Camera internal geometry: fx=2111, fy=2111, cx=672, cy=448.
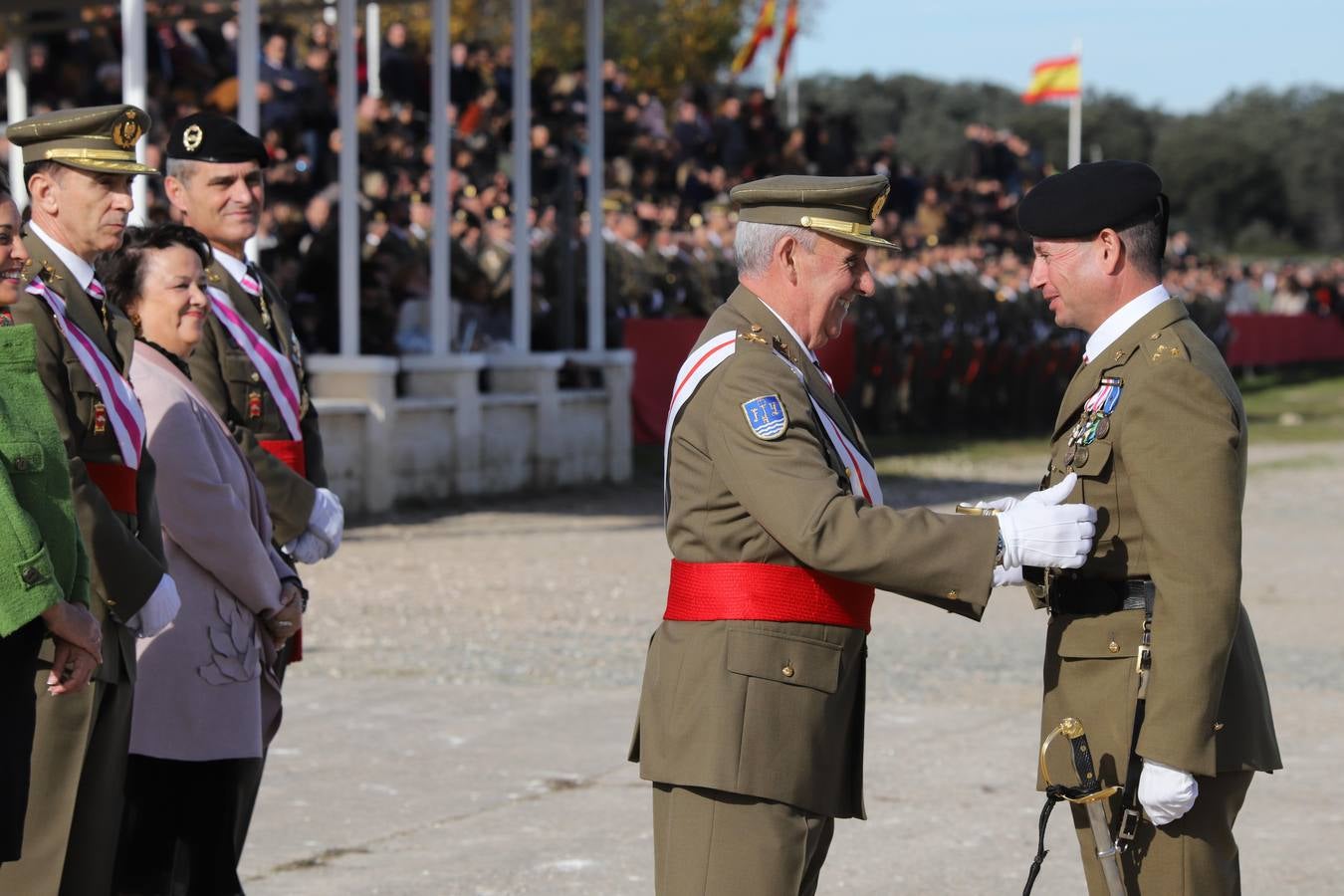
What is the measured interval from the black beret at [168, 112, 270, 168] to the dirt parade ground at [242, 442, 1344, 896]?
6.39 ft

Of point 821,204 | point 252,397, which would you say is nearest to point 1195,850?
point 821,204

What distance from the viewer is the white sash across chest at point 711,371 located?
11.6ft

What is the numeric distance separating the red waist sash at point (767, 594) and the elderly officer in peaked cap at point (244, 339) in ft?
6.68

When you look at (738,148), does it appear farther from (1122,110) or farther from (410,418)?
(1122,110)

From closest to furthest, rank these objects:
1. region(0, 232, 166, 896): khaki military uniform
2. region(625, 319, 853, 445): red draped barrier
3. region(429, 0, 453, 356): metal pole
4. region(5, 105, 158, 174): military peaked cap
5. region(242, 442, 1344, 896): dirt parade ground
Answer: region(0, 232, 166, 896): khaki military uniform, region(5, 105, 158, 174): military peaked cap, region(242, 442, 1344, 896): dirt parade ground, region(429, 0, 453, 356): metal pole, region(625, 319, 853, 445): red draped barrier

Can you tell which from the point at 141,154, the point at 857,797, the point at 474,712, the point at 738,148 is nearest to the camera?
the point at 857,797

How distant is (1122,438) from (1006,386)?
23118 millimetres

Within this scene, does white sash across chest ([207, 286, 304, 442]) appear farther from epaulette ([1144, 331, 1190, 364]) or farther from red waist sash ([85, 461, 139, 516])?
epaulette ([1144, 331, 1190, 364])

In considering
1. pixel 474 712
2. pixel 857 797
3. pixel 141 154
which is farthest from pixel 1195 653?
pixel 141 154

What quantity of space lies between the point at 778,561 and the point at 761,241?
21.8 inches

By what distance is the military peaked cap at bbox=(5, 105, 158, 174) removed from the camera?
4.52 m

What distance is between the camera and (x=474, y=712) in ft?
Result: 26.6

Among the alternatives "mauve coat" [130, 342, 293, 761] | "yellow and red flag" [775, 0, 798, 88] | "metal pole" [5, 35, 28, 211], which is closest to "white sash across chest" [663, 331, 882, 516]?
"mauve coat" [130, 342, 293, 761]

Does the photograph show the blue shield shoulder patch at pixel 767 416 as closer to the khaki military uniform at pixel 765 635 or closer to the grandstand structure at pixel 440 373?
the khaki military uniform at pixel 765 635
